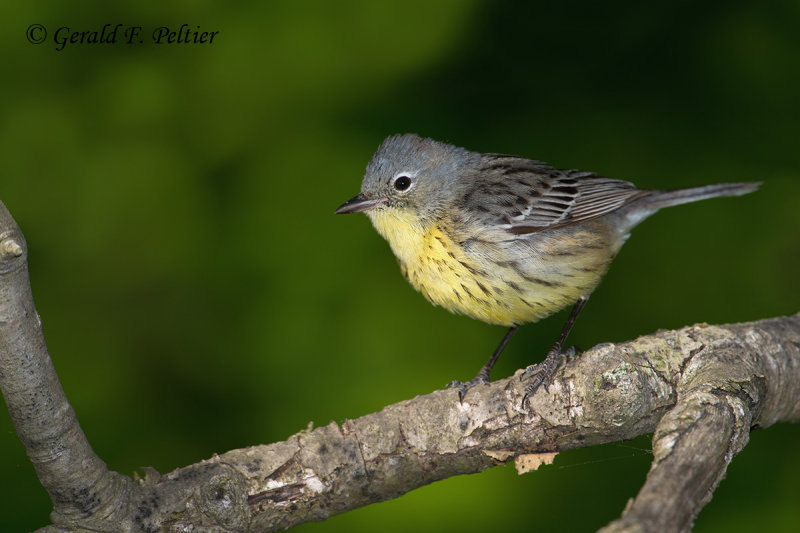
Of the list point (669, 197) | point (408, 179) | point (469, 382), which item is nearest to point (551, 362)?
point (469, 382)

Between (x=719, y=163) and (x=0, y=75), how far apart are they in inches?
149

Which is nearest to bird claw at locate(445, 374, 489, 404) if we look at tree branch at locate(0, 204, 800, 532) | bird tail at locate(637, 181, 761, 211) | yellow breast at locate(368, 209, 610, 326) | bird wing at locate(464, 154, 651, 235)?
tree branch at locate(0, 204, 800, 532)

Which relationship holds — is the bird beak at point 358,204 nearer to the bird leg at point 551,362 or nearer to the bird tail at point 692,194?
the bird leg at point 551,362

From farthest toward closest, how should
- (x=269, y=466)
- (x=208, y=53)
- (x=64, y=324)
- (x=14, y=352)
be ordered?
(x=208, y=53)
(x=64, y=324)
(x=269, y=466)
(x=14, y=352)

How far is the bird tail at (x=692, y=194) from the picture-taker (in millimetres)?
4055

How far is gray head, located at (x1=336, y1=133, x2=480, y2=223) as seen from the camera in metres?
4.39

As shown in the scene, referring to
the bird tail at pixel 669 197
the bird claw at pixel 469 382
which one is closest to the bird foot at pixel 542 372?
the bird claw at pixel 469 382

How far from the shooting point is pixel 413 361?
4.14 metres

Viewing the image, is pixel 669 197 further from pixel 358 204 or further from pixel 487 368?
pixel 358 204

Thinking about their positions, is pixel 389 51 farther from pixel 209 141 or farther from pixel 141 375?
pixel 141 375

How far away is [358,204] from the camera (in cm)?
427

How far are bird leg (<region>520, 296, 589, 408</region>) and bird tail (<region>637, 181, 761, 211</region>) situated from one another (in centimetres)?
69

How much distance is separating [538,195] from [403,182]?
81 centimetres

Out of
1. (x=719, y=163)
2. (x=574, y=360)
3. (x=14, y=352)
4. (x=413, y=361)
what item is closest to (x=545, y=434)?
(x=574, y=360)
